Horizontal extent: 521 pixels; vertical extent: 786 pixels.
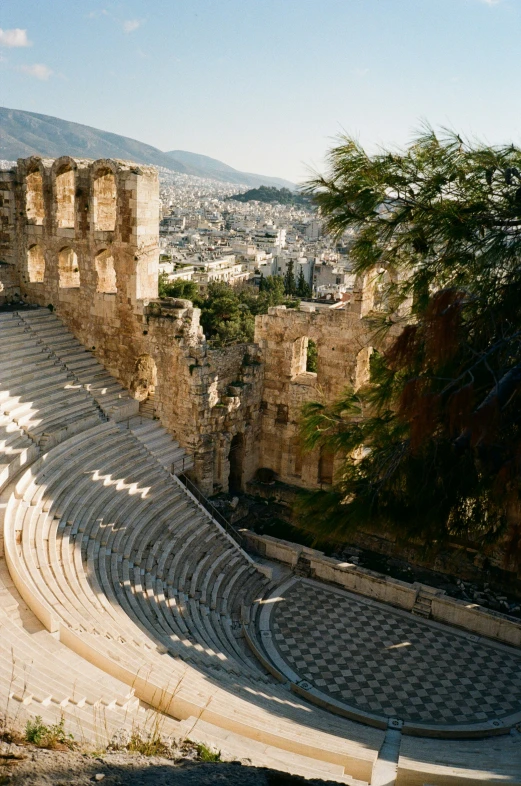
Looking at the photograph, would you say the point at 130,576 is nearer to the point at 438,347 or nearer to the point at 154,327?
the point at 154,327

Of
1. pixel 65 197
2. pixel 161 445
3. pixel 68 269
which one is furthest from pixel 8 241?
pixel 161 445

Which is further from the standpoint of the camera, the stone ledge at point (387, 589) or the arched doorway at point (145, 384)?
the arched doorway at point (145, 384)

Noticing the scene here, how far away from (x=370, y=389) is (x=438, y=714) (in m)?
6.36

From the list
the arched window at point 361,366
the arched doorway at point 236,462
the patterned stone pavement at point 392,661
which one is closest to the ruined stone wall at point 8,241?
the arched doorway at point 236,462

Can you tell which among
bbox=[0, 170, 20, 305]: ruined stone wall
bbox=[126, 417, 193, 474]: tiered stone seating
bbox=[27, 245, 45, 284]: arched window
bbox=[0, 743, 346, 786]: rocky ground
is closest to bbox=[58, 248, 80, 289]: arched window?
bbox=[27, 245, 45, 284]: arched window

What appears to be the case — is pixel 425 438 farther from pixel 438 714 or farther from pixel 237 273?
pixel 237 273

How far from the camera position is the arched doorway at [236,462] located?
19.5m

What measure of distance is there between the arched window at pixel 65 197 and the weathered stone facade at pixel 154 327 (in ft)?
0.12

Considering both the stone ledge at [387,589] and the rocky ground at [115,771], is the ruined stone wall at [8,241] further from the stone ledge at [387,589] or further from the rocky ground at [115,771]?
the rocky ground at [115,771]

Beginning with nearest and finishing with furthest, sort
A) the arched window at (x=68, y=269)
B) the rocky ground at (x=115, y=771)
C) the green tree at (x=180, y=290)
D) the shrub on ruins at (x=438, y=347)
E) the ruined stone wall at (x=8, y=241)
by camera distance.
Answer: the rocky ground at (x=115, y=771)
the shrub on ruins at (x=438, y=347)
the arched window at (x=68, y=269)
the ruined stone wall at (x=8, y=241)
the green tree at (x=180, y=290)

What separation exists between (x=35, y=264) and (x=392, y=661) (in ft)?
48.6

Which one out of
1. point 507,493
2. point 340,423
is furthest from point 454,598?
point 507,493

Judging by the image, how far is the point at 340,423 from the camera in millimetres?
10406

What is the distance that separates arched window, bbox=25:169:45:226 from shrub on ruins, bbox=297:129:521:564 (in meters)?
13.3
